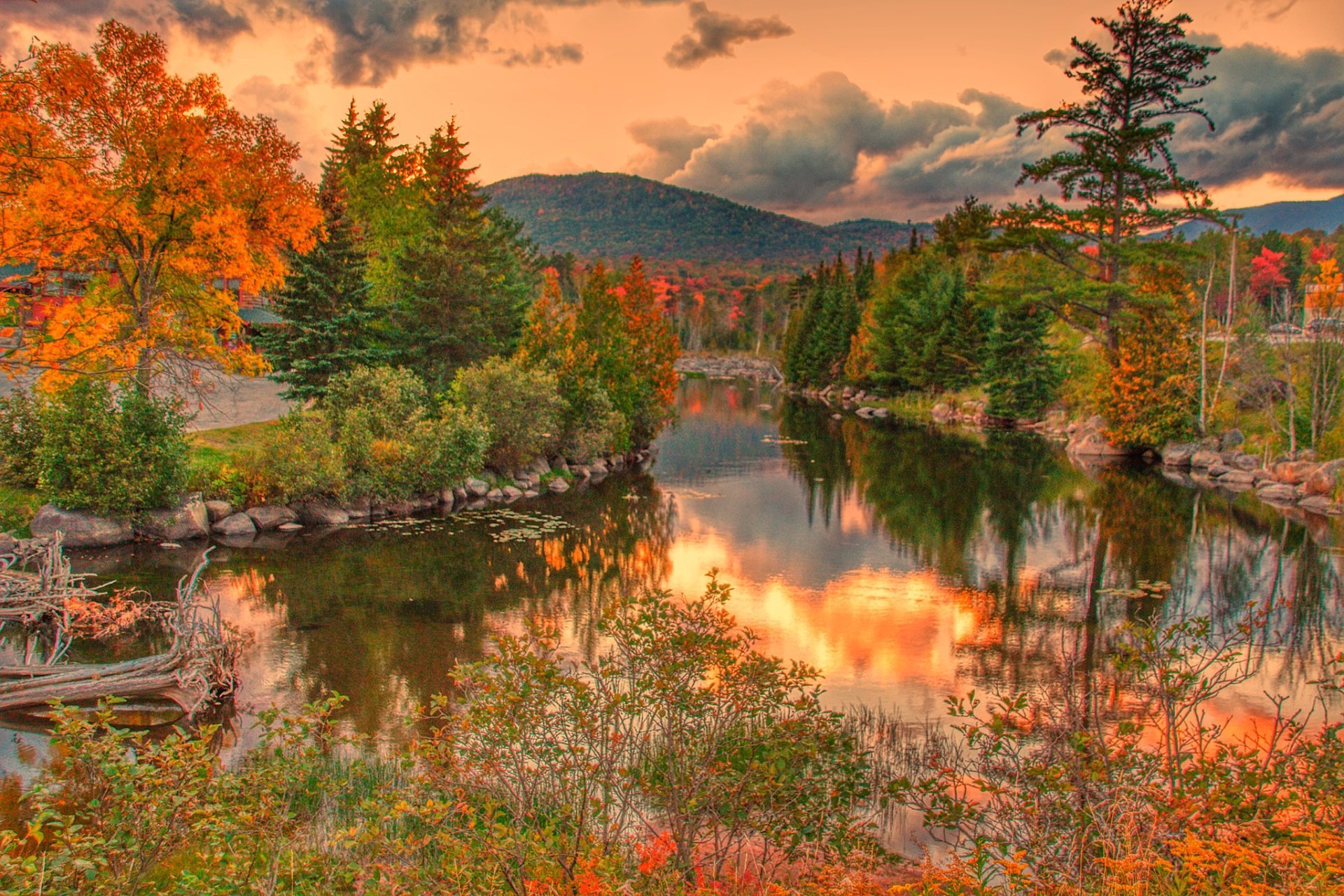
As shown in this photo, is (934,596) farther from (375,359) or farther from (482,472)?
(375,359)

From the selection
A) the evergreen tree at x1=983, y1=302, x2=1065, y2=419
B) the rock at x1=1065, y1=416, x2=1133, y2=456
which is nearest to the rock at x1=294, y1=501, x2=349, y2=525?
the rock at x1=1065, y1=416, x2=1133, y2=456

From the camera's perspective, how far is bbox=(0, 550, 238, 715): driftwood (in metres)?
9.23

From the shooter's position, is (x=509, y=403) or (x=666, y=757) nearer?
(x=666, y=757)

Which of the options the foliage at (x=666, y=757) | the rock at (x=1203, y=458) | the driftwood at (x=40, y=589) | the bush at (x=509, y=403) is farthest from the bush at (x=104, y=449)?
the rock at (x=1203, y=458)

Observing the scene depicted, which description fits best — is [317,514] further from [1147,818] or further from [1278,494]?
[1278,494]

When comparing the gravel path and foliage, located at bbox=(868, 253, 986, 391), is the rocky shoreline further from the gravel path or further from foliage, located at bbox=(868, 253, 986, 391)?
foliage, located at bbox=(868, 253, 986, 391)

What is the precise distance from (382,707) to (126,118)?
17341 millimetres

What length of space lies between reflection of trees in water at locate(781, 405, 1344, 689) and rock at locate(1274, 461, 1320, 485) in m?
1.83

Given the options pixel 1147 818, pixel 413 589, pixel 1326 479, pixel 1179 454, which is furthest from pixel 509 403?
pixel 1179 454

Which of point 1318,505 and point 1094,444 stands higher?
point 1094,444

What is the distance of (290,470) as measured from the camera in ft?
66.4

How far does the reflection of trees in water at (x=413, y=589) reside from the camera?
452 inches

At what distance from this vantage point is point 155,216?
792 inches

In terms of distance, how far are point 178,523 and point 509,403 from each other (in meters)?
9.87
